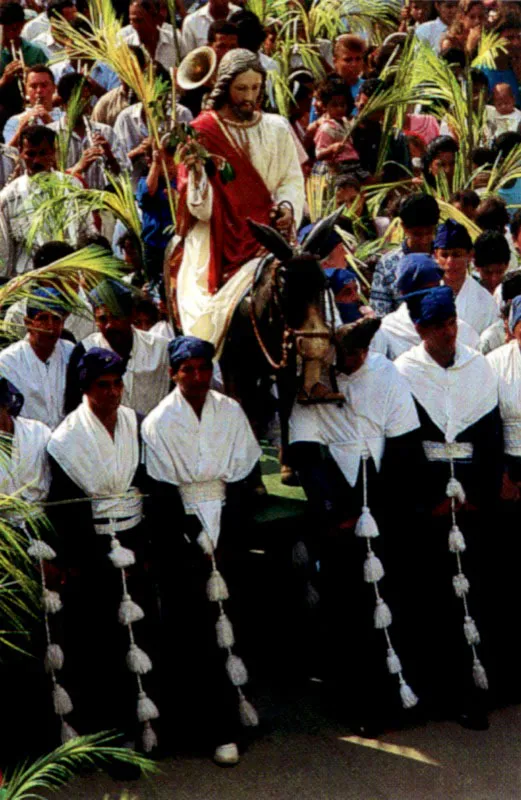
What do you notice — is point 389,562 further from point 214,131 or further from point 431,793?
point 214,131

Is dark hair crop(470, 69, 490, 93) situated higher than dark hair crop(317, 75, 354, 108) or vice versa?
dark hair crop(317, 75, 354, 108)

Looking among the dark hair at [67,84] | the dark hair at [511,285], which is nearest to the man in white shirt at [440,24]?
the dark hair at [67,84]

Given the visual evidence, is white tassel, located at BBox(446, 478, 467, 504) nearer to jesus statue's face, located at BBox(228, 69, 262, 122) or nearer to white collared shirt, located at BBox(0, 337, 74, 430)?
white collared shirt, located at BBox(0, 337, 74, 430)

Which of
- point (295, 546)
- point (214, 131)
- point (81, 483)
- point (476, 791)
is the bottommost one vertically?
point (476, 791)

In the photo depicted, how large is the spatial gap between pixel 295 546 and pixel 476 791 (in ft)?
5.86

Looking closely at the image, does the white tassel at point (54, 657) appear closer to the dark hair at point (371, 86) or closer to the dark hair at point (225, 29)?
the dark hair at point (225, 29)

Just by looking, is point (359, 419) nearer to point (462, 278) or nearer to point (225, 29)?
point (462, 278)

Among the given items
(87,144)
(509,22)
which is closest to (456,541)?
(87,144)

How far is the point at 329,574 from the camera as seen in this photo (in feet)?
31.1

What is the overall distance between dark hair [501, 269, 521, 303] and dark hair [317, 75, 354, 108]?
2802 millimetres

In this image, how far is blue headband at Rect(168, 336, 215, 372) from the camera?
9.00 m

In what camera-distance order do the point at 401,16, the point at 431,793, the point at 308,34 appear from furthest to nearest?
the point at 401,16 → the point at 308,34 → the point at 431,793

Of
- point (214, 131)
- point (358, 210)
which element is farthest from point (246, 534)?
point (358, 210)

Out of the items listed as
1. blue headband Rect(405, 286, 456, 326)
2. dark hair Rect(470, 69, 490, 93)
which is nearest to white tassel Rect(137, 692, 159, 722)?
blue headband Rect(405, 286, 456, 326)
